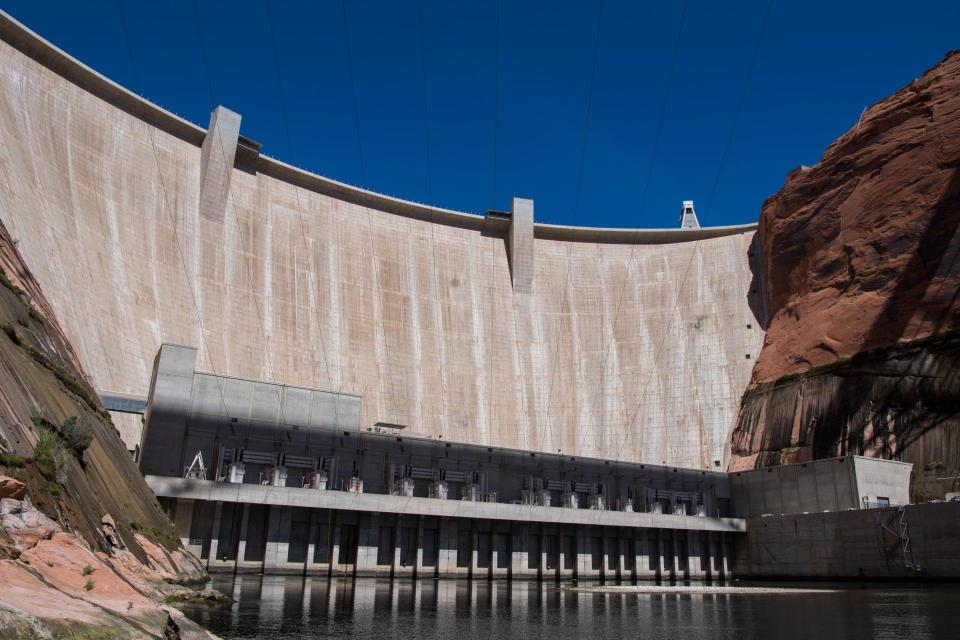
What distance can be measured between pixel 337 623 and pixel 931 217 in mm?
37712

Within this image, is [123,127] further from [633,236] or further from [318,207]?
[633,236]

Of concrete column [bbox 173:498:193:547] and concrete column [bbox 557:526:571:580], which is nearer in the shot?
concrete column [bbox 173:498:193:547]

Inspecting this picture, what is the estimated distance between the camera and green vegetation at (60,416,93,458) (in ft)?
46.0

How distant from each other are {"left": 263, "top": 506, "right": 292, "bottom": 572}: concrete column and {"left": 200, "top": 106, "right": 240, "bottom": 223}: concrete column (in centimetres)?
1961

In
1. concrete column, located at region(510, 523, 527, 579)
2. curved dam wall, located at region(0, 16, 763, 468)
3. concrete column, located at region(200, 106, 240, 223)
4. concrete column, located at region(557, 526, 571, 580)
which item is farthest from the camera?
concrete column, located at region(200, 106, 240, 223)

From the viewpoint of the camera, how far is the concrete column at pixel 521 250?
2088 inches

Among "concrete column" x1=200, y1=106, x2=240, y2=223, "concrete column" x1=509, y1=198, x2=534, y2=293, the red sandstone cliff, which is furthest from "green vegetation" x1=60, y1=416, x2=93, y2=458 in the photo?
"concrete column" x1=509, y1=198, x2=534, y2=293

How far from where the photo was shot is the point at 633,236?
187ft

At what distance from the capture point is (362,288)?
47.3 m

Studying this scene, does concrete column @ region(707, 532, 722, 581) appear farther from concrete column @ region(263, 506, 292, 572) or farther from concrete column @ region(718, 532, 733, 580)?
concrete column @ region(263, 506, 292, 572)

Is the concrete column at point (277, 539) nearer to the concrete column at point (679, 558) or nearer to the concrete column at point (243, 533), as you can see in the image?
the concrete column at point (243, 533)

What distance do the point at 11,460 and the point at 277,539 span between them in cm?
1972

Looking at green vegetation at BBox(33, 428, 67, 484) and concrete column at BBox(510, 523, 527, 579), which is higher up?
green vegetation at BBox(33, 428, 67, 484)

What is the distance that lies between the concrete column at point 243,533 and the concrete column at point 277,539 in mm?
786
